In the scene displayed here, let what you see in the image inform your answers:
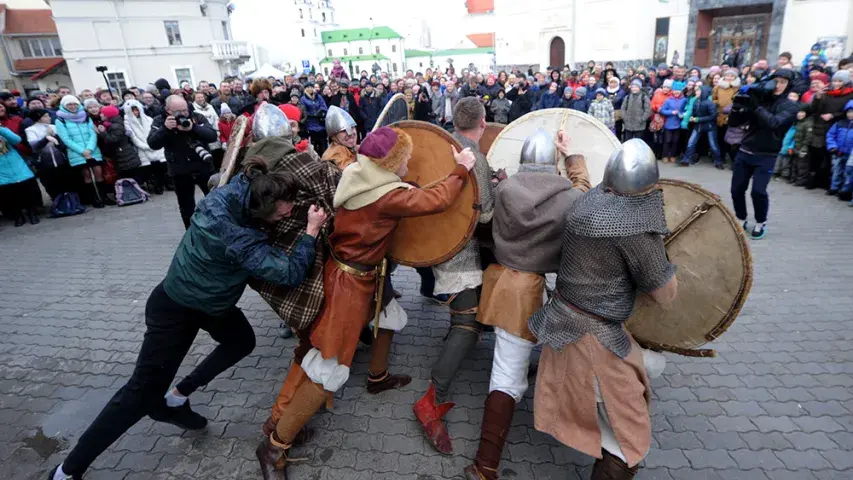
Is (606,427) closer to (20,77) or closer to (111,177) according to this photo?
(111,177)

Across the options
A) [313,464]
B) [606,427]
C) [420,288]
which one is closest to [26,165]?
[420,288]

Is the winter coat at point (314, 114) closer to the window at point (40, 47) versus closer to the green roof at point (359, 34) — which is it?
the window at point (40, 47)

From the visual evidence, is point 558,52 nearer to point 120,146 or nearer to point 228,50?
point 228,50

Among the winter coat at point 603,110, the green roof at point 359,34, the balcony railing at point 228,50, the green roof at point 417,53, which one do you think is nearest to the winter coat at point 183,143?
the winter coat at point 603,110

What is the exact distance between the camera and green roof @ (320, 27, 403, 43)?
6750 centimetres

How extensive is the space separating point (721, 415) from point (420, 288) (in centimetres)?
257

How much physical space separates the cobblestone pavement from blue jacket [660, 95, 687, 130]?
4.67 metres

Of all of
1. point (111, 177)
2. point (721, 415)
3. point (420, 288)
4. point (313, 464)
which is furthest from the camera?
point (111, 177)

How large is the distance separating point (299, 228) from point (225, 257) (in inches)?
14.9

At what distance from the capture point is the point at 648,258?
1.71 meters

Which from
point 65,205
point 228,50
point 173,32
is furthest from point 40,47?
point 65,205

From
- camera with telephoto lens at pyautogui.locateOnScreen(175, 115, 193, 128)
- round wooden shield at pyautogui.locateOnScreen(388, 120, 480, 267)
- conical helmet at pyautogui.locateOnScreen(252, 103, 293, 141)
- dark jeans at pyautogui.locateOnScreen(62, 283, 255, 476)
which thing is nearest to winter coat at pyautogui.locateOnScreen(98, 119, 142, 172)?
camera with telephoto lens at pyautogui.locateOnScreen(175, 115, 193, 128)

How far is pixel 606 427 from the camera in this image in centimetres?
189

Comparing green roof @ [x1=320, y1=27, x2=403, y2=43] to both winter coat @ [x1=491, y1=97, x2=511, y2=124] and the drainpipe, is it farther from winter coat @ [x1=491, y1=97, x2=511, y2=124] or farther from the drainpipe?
winter coat @ [x1=491, y1=97, x2=511, y2=124]
